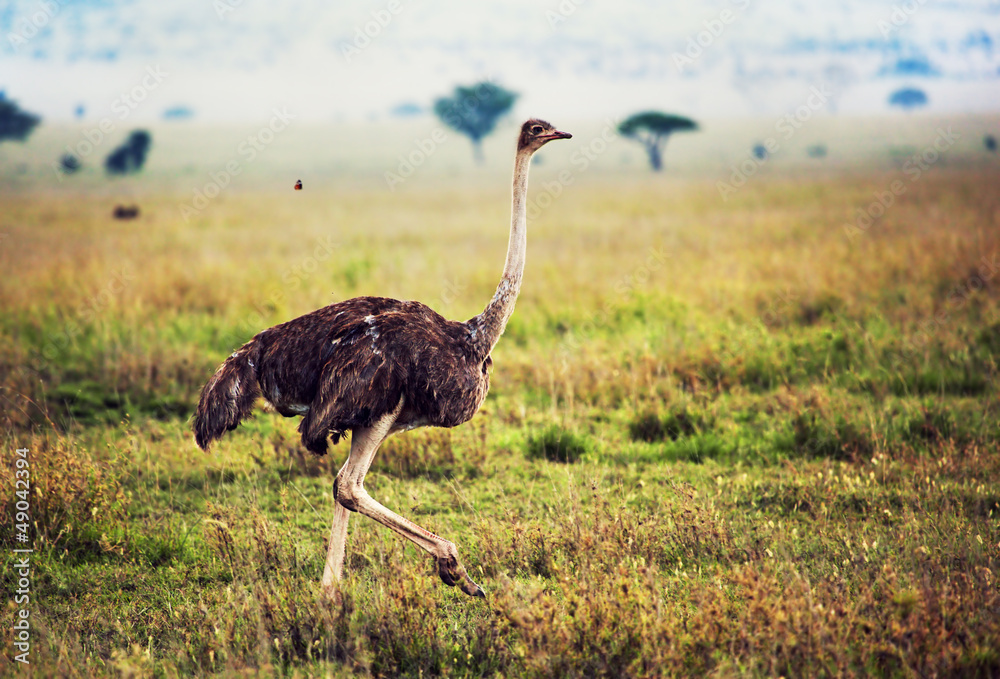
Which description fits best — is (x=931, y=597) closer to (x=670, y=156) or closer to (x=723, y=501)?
(x=723, y=501)

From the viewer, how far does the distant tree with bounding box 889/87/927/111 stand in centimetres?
9706

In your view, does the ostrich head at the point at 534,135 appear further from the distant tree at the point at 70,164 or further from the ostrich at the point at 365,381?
the distant tree at the point at 70,164

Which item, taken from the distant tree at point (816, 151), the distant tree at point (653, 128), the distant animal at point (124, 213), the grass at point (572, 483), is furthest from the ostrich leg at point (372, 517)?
the distant tree at point (816, 151)

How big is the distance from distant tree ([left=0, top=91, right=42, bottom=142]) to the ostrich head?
5233cm

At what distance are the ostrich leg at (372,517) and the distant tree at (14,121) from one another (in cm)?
5260

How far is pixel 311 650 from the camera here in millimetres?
4008

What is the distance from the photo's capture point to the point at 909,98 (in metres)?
97.4

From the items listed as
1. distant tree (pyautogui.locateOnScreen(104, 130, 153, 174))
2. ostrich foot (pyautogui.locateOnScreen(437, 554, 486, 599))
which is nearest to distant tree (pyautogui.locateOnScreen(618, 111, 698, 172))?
distant tree (pyautogui.locateOnScreen(104, 130, 153, 174))

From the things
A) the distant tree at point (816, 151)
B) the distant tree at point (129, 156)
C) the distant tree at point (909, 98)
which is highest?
the distant tree at point (909, 98)

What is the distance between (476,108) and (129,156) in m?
21.6

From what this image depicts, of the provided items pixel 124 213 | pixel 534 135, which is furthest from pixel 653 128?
pixel 534 135

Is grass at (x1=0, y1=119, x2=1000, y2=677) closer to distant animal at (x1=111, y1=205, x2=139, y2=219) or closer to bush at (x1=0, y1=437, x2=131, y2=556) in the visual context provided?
bush at (x1=0, y1=437, x2=131, y2=556)

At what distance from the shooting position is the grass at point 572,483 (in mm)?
3859

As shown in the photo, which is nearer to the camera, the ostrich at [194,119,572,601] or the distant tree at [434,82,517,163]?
the ostrich at [194,119,572,601]
